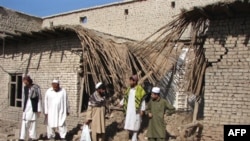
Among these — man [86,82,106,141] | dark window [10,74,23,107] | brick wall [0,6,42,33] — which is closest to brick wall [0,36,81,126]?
dark window [10,74,23,107]

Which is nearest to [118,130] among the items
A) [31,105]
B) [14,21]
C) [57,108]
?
[57,108]

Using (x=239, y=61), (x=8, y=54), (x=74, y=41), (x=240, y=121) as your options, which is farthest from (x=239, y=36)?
(x=8, y=54)

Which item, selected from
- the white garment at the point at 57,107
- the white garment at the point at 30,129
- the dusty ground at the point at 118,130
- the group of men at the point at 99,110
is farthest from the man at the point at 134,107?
the white garment at the point at 30,129

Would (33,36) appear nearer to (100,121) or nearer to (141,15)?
(100,121)

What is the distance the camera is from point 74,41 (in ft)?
35.5

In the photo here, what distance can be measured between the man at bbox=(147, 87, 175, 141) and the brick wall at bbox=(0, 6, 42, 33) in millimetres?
12350

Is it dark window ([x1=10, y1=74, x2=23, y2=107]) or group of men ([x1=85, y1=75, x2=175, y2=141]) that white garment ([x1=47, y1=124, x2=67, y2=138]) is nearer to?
group of men ([x1=85, y1=75, x2=175, y2=141])

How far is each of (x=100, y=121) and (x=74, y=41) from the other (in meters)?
3.57

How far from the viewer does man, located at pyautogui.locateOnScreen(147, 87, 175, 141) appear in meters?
6.80

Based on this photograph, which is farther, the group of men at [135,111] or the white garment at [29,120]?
the white garment at [29,120]

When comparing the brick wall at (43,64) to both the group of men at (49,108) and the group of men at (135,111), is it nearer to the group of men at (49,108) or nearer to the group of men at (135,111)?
the group of men at (49,108)

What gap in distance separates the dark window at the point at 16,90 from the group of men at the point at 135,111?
5.62 meters

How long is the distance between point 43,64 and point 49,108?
3696mm

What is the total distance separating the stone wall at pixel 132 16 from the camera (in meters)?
18.0
